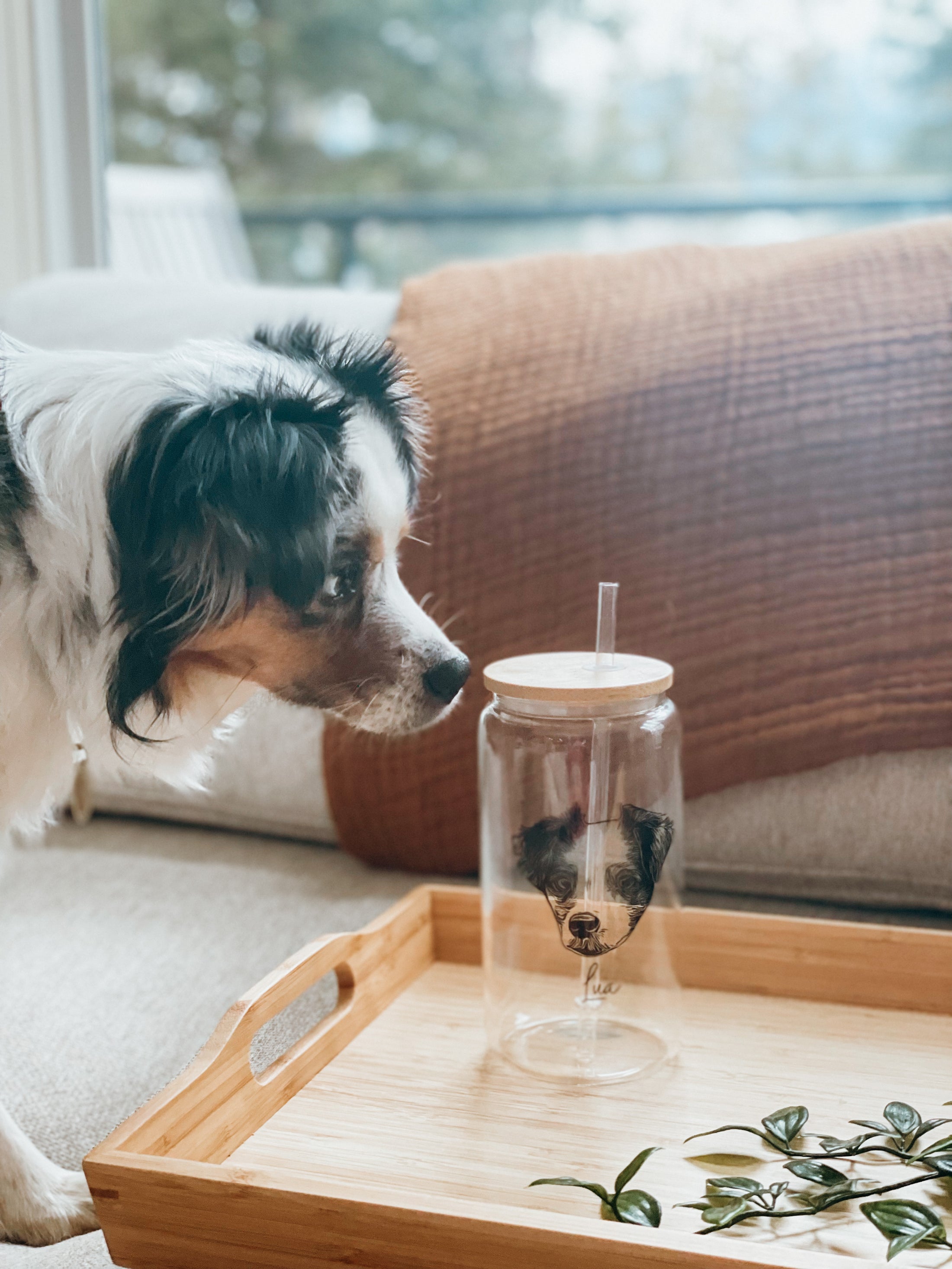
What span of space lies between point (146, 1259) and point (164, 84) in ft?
22.5

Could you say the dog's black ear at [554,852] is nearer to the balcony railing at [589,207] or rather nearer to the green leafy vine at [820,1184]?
the green leafy vine at [820,1184]

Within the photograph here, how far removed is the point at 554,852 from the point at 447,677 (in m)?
0.17

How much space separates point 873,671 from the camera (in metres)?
1.14

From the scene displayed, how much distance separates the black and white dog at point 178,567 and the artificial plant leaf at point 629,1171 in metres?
0.36

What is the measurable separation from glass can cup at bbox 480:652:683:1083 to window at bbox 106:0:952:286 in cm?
313

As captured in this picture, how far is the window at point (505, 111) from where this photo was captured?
4.00m

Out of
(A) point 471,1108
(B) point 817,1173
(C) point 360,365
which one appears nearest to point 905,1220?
(B) point 817,1173

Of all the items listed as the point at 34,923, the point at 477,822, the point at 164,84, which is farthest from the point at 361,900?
the point at 164,84

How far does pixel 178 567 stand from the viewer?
→ 2.63ft

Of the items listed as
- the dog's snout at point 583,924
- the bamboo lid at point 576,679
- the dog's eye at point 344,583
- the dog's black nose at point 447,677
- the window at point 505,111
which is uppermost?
the window at point 505,111

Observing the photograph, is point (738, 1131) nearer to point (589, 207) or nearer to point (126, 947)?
point (126, 947)

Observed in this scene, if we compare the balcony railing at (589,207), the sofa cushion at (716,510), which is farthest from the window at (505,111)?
the sofa cushion at (716,510)

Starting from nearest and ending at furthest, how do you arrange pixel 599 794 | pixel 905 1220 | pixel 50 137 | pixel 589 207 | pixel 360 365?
pixel 905 1220
pixel 599 794
pixel 360 365
pixel 50 137
pixel 589 207

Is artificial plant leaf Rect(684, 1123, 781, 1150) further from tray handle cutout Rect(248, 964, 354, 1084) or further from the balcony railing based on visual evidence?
the balcony railing
